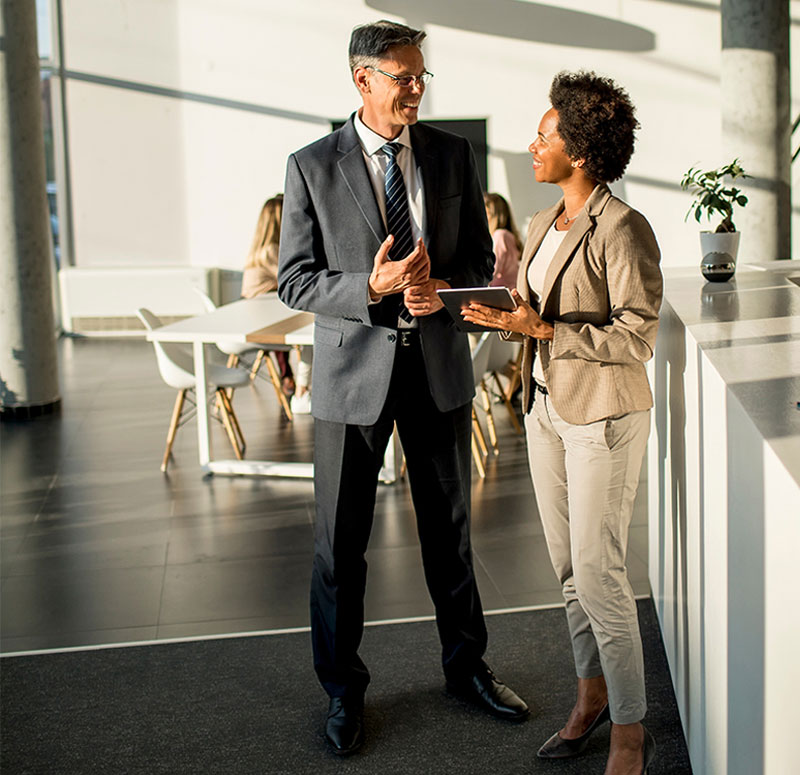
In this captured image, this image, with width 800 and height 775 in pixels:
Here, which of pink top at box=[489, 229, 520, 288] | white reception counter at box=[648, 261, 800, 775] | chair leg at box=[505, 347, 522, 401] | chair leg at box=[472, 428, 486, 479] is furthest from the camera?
chair leg at box=[505, 347, 522, 401]

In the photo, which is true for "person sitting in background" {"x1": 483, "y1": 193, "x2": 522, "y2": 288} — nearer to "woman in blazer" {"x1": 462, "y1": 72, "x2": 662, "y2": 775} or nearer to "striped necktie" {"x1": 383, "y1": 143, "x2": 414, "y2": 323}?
"striped necktie" {"x1": 383, "y1": 143, "x2": 414, "y2": 323}

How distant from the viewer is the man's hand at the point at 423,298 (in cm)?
290

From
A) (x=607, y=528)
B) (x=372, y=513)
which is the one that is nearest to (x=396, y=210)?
(x=372, y=513)

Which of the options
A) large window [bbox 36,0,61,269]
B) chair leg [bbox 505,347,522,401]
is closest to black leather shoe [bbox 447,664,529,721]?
chair leg [bbox 505,347,522,401]

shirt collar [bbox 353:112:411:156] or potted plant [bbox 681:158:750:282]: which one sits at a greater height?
shirt collar [bbox 353:112:411:156]

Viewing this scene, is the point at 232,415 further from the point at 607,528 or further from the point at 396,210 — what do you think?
the point at 607,528

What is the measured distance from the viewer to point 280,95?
11766 mm

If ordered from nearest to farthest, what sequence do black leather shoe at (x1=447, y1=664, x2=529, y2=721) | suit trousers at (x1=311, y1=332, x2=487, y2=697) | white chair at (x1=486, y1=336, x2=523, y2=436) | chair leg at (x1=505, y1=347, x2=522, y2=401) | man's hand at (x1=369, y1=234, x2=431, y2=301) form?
man's hand at (x1=369, y1=234, x2=431, y2=301) → suit trousers at (x1=311, y1=332, x2=487, y2=697) → black leather shoe at (x1=447, y1=664, x2=529, y2=721) → white chair at (x1=486, y1=336, x2=523, y2=436) → chair leg at (x1=505, y1=347, x2=522, y2=401)

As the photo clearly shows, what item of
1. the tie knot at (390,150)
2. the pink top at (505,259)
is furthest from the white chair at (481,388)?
the tie knot at (390,150)

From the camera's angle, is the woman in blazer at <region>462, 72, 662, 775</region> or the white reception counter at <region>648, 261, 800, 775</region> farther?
the woman in blazer at <region>462, 72, 662, 775</region>

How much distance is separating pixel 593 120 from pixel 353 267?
0.82m

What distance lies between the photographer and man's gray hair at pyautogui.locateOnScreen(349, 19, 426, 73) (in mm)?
2906

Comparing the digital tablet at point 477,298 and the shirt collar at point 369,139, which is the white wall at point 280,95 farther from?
the digital tablet at point 477,298

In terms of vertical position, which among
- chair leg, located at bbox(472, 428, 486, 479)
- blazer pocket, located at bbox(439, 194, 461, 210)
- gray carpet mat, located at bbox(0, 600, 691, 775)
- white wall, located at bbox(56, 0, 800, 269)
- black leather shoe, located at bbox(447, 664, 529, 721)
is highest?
white wall, located at bbox(56, 0, 800, 269)
